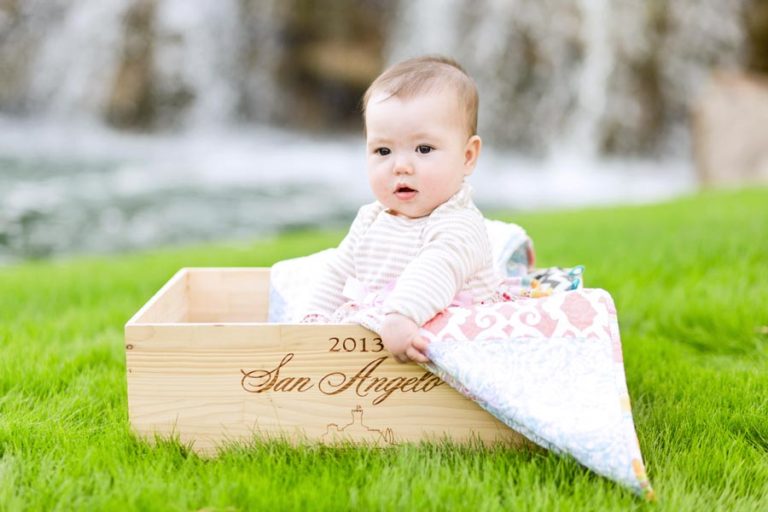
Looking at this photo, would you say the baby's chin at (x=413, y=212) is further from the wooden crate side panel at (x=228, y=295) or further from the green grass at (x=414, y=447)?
the wooden crate side panel at (x=228, y=295)

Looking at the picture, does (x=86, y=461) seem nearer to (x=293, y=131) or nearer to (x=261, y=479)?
(x=261, y=479)

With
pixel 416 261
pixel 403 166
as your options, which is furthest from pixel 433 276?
pixel 403 166

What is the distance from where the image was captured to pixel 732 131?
→ 10508 millimetres

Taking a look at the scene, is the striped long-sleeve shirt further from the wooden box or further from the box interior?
the box interior

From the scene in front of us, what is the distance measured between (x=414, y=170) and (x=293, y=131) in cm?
1028

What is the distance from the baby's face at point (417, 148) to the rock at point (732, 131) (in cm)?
870

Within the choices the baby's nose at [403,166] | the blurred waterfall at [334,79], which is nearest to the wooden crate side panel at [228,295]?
the baby's nose at [403,166]

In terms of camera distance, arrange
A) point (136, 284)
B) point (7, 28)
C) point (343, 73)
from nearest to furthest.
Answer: point (136, 284) < point (7, 28) < point (343, 73)

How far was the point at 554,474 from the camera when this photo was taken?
1806 millimetres

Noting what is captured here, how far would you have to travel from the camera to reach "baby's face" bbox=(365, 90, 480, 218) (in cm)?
210

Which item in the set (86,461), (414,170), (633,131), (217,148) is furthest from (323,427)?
(633,131)

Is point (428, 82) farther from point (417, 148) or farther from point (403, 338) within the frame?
point (403, 338)

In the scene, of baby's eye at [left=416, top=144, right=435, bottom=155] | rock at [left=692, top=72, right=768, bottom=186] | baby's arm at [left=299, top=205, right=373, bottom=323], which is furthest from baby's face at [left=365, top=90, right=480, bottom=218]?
rock at [left=692, top=72, right=768, bottom=186]

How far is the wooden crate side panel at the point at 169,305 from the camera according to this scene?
2.13m
